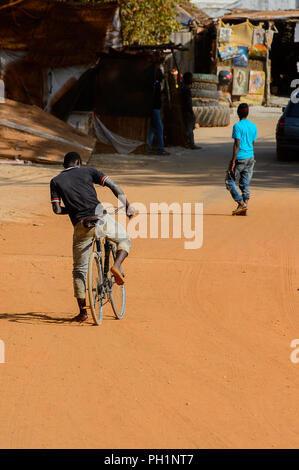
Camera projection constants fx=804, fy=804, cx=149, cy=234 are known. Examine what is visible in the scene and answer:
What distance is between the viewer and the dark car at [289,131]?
66.2ft

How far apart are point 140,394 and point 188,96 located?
55.4 feet

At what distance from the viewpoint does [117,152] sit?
21.1m

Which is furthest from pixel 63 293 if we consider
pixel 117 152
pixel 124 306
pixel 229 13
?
pixel 229 13

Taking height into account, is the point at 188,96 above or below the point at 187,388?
below

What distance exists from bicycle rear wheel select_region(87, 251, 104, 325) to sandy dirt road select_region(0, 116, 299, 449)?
0.15 metres

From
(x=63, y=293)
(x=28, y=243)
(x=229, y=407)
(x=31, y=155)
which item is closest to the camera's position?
(x=229, y=407)

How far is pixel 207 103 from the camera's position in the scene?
95.1 feet

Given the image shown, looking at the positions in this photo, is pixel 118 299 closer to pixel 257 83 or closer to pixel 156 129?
pixel 156 129

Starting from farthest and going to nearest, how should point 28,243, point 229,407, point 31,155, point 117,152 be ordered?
point 117,152 → point 31,155 → point 28,243 → point 229,407

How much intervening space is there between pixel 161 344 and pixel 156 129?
1464cm

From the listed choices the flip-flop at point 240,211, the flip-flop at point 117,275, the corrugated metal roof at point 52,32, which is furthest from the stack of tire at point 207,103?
the flip-flop at point 117,275

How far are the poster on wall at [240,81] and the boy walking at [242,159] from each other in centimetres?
2343

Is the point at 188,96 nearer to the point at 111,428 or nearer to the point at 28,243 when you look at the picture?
the point at 28,243

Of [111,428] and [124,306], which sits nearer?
[111,428]
